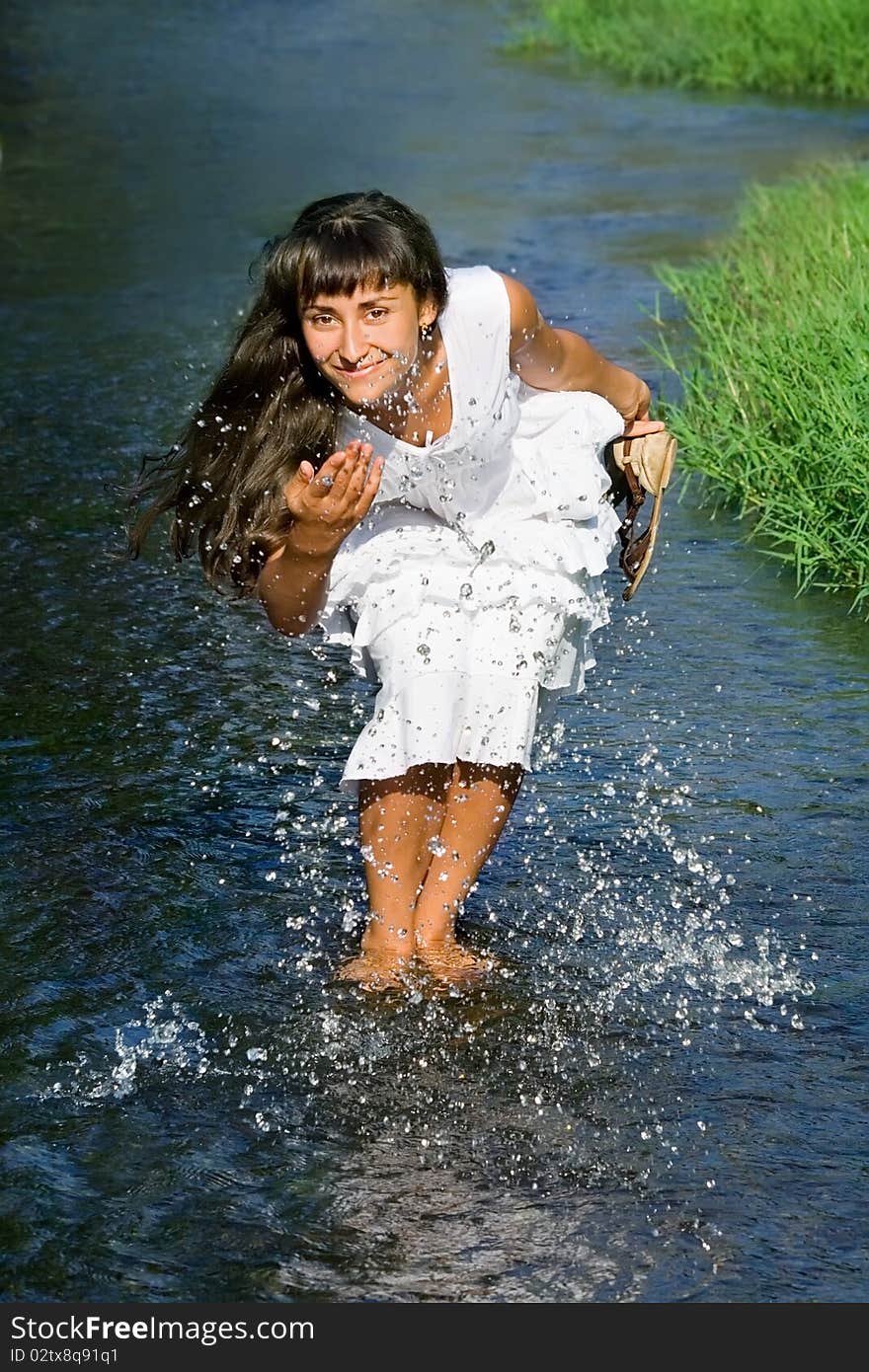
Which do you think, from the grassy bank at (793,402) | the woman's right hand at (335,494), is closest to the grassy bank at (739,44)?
the grassy bank at (793,402)

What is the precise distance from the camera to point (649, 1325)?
3.19 m

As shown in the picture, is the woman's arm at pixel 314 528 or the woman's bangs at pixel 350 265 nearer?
the woman's arm at pixel 314 528

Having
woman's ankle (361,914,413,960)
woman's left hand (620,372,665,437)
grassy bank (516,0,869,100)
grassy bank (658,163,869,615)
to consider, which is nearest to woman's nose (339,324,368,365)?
woman's left hand (620,372,665,437)

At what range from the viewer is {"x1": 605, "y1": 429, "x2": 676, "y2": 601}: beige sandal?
14.3 ft

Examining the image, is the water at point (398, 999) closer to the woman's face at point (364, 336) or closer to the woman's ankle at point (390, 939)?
the woman's ankle at point (390, 939)

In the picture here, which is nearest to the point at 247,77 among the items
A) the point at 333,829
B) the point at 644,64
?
the point at 644,64

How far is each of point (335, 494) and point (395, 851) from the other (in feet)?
2.61

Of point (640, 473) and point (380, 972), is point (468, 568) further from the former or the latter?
point (380, 972)

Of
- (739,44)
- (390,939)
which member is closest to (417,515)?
(390,939)

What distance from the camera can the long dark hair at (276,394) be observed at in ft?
12.3

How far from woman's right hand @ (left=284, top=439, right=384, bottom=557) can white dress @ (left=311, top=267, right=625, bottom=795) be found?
0.27 metres

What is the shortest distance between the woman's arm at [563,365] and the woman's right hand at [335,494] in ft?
1.45

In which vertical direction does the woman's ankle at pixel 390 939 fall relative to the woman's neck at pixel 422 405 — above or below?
below

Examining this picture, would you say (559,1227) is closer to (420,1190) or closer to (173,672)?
(420,1190)
